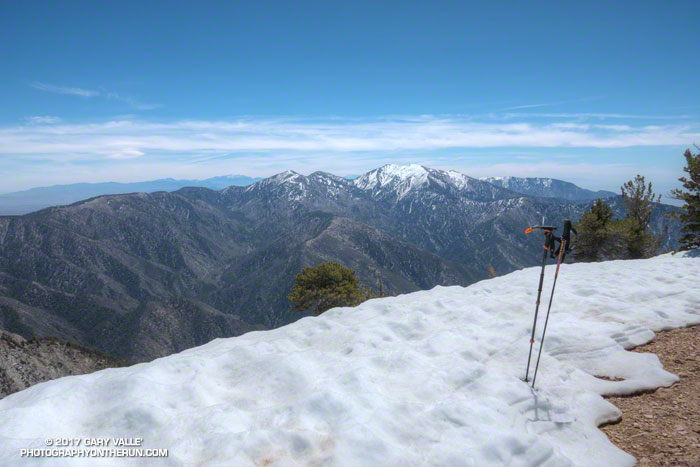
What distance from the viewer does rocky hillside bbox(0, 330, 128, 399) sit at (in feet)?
134

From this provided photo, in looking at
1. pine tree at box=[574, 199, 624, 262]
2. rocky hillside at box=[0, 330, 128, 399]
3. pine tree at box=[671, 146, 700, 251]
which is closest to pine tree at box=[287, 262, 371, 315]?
pine tree at box=[574, 199, 624, 262]

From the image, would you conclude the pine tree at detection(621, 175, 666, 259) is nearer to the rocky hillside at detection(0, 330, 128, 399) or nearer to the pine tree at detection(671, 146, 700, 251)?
the pine tree at detection(671, 146, 700, 251)

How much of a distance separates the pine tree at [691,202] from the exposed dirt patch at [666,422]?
64.1 ft

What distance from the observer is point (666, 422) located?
6512 millimetres

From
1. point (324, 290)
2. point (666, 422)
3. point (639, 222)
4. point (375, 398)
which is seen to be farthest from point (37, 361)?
point (639, 222)

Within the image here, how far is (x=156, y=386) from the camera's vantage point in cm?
665

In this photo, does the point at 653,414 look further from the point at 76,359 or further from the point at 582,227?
the point at 76,359

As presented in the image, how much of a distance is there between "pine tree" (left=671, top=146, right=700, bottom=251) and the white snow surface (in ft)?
53.9

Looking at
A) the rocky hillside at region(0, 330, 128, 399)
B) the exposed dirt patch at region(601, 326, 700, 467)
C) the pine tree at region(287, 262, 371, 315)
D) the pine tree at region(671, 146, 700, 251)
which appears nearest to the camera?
the exposed dirt patch at region(601, 326, 700, 467)

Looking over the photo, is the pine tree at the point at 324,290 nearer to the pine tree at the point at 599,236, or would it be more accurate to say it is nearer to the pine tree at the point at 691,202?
the pine tree at the point at 599,236

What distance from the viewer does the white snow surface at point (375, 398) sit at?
525 centimetres

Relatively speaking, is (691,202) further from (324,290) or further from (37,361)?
(37,361)

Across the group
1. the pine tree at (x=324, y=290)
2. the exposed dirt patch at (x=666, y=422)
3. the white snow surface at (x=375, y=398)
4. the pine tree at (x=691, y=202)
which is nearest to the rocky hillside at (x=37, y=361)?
the pine tree at (x=324, y=290)

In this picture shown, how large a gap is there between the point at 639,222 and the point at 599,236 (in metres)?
8.23
